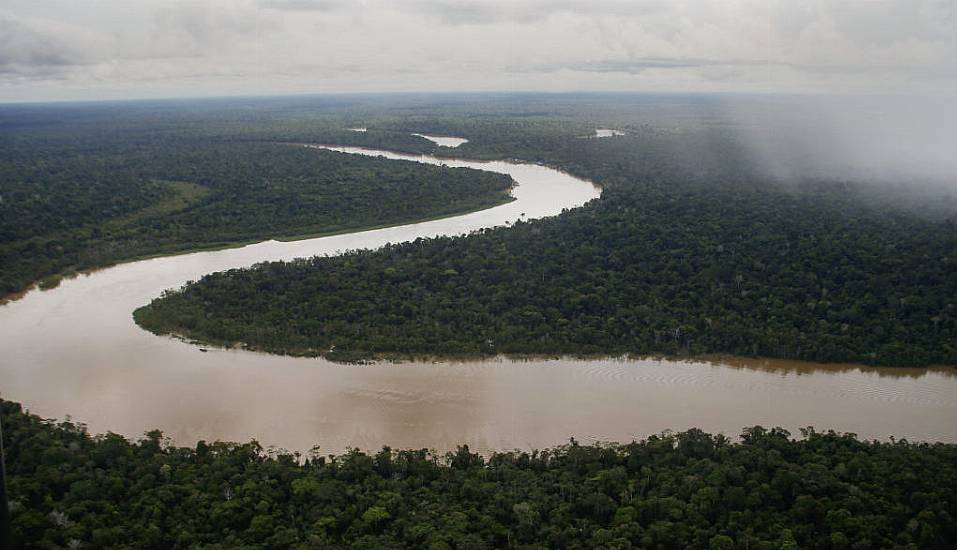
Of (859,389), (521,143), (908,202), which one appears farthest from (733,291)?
(521,143)

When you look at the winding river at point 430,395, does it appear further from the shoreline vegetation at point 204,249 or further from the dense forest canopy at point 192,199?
the dense forest canopy at point 192,199

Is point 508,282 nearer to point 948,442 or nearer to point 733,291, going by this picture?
point 733,291

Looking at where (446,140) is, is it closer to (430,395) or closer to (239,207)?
(239,207)

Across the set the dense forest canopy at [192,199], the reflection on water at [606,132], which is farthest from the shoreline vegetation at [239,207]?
the reflection on water at [606,132]

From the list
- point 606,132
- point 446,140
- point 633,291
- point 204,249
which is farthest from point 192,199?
point 606,132

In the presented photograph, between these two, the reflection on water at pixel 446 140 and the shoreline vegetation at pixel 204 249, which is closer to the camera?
the shoreline vegetation at pixel 204 249
